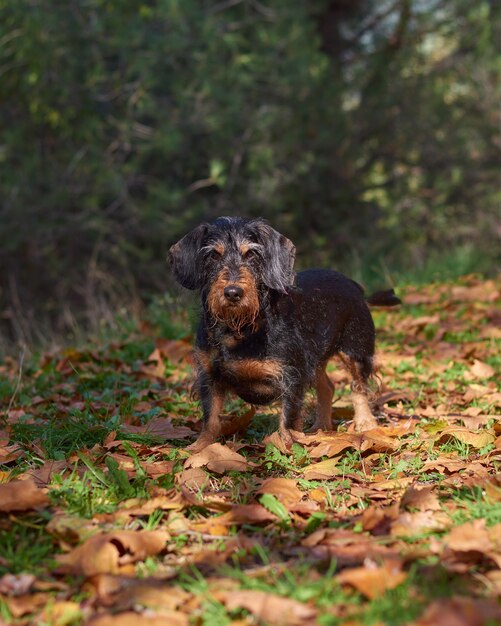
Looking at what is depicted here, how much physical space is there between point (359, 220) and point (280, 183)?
242 centimetres

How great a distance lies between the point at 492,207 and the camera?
1681cm

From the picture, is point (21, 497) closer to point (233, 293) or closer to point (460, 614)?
point (233, 293)

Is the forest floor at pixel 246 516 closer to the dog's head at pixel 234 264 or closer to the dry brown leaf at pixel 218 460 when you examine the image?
the dry brown leaf at pixel 218 460

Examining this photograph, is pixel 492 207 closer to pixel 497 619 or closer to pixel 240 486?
pixel 240 486

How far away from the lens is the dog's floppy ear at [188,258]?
14.3ft

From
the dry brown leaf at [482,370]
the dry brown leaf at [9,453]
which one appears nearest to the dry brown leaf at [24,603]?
the dry brown leaf at [9,453]

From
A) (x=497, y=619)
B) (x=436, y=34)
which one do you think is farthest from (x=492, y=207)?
(x=497, y=619)

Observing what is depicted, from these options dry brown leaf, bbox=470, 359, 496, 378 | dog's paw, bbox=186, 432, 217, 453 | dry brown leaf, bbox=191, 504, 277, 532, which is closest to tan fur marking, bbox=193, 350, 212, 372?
dog's paw, bbox=186, 432, 217, 453

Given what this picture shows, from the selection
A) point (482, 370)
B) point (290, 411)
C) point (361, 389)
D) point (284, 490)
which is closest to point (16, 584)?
point (284, 490)

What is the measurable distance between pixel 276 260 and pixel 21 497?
6.24 ft

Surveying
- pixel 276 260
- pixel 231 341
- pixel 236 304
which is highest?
pixel 276 260

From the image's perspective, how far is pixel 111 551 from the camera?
9.01ft

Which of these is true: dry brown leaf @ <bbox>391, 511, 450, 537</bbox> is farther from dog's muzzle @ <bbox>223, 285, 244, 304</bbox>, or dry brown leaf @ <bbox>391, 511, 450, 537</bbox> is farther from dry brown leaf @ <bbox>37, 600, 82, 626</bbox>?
dog's muzzle @ <bbox>223, 285, 244, 304</bbox>

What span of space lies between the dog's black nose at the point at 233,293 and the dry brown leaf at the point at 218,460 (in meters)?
0.74
